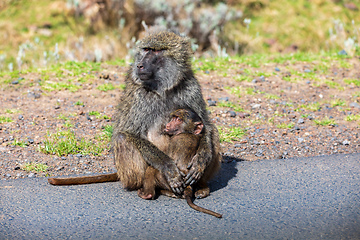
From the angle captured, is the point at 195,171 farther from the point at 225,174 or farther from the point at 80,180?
the point at 80,180

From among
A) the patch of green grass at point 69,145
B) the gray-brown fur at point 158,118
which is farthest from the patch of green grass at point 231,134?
the patch of green grass at point 69,145

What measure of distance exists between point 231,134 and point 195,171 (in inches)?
78.5

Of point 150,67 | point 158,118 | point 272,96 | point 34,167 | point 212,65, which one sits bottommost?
point 34,167

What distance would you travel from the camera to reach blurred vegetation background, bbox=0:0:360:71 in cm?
1050

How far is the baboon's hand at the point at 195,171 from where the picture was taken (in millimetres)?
3715

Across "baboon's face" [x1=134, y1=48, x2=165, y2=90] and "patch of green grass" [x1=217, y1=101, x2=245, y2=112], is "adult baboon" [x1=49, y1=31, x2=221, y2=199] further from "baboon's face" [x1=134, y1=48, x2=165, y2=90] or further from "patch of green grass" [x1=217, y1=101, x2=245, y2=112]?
"patch of green grass" [x1=217, y1=101, x2=245, y2=112]

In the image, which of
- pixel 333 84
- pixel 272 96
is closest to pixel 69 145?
pixel 272 96

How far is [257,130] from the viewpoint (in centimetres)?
581

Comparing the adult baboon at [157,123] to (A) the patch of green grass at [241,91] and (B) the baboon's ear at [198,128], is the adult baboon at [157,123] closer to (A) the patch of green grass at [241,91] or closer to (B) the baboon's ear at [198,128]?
(B) the baboon's ear at [198,128]

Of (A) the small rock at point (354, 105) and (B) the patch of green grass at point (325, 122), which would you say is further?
(A) the small rock at point (354, 105)

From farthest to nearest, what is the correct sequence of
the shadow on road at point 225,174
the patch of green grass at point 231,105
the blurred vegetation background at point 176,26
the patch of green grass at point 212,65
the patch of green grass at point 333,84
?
the blurred vegetation background at point 176,26
the patch of green grass at point 212,65
the patch of green grass at point 333,84
the patch of green grass at point 231,105
the shadow on road at point 225,174

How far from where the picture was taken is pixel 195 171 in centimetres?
371

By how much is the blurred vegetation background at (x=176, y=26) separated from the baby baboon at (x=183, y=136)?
5051mm

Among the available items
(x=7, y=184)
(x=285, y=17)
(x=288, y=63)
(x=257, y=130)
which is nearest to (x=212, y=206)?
(x=7, y=184)
